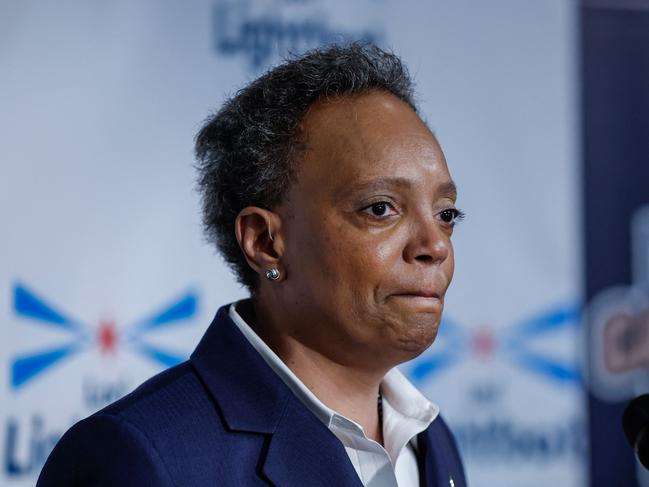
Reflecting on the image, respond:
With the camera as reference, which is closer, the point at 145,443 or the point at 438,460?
the point at 145,443

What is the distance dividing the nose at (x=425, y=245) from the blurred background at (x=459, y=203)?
51.3 inches

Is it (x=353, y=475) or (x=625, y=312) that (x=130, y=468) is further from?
(x=625, y=312)

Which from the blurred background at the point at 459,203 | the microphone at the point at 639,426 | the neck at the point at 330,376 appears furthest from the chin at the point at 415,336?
the blurred background at the point at 459,203

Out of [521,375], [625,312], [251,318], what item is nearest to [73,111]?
[251,318]

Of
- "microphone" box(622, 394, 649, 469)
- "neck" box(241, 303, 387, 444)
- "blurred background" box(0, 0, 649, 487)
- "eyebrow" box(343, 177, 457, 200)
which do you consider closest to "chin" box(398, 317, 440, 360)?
"neck" box(241, 303, 387, 444)

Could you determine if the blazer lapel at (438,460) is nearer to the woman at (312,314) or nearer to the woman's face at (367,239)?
the woman at (312,314)

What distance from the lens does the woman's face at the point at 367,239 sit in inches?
57.0

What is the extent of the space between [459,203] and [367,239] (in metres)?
1.58

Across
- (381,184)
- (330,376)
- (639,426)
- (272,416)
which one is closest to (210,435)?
(272,416)

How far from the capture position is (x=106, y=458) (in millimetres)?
1316

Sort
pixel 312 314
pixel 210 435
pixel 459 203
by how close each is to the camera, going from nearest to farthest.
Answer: pixel 210 435 < pixel 312 314 < pixel 459 203

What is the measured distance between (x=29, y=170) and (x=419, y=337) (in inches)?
56.3

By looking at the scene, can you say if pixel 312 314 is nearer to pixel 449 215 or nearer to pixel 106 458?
pixel 449 215

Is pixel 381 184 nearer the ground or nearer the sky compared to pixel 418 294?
nearer the sky
